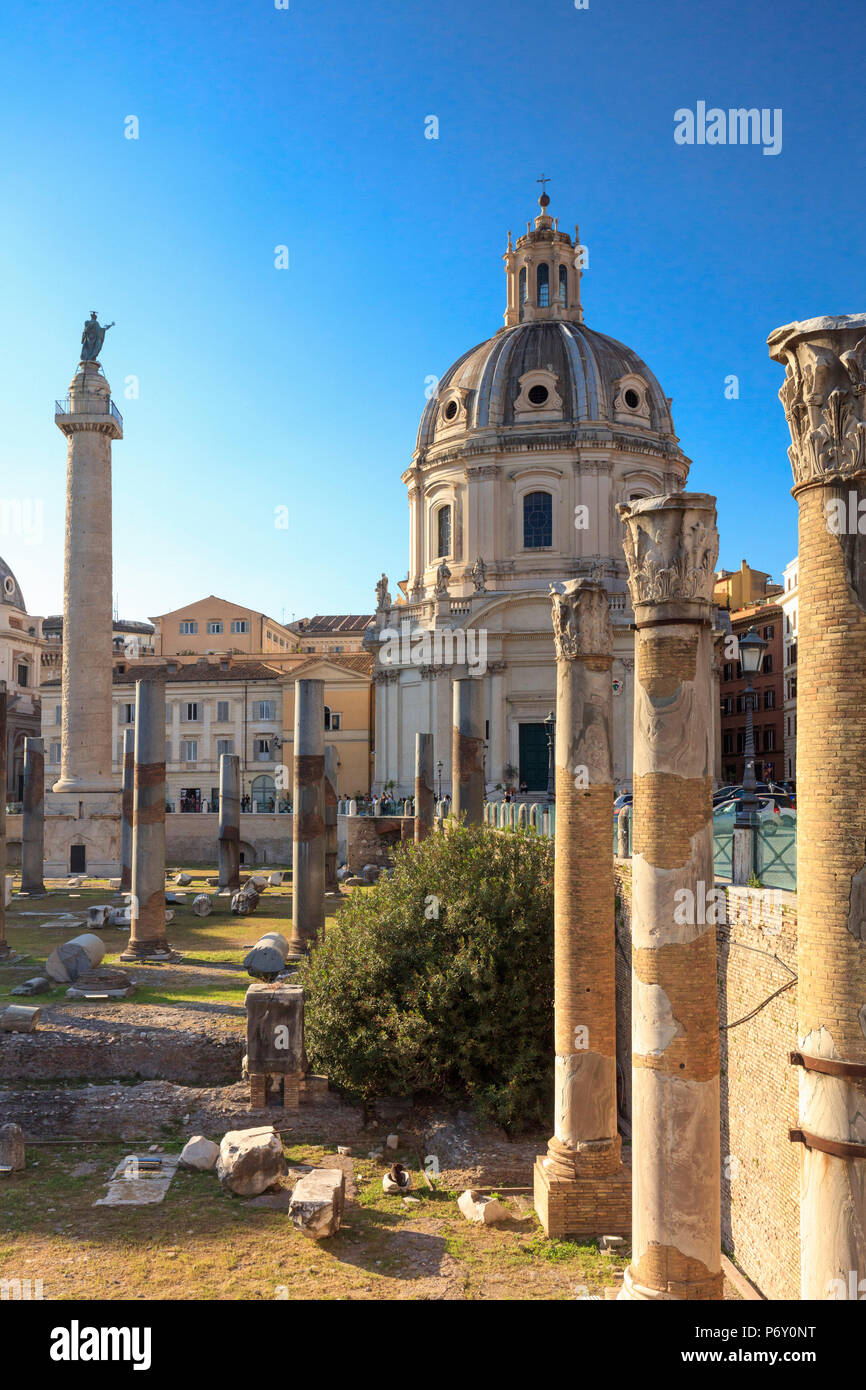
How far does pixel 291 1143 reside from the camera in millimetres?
12375

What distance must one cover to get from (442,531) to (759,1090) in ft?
119

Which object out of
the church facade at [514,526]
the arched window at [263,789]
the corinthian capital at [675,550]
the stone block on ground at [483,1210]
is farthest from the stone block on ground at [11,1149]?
the arched window at [263,789]

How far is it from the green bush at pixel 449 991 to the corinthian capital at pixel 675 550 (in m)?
6.08

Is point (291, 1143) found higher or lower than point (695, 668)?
lower

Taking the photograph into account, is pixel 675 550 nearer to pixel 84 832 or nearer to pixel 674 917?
pixel 674 917

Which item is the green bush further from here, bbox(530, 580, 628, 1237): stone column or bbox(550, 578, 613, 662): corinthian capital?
bbox(550, 578, 613, 662): corinthian capital

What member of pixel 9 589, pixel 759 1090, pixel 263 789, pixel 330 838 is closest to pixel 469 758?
pixel 330 838

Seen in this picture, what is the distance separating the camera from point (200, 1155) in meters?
11.3

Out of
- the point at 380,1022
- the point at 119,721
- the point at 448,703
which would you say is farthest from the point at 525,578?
the point at 380,1022

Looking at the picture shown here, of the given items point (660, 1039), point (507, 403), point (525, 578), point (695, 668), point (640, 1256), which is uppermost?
point (507, 403)

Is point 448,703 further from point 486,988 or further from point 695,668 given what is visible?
point 695,668

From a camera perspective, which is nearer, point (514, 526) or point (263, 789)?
point (514, 526)

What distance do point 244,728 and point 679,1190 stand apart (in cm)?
4621
